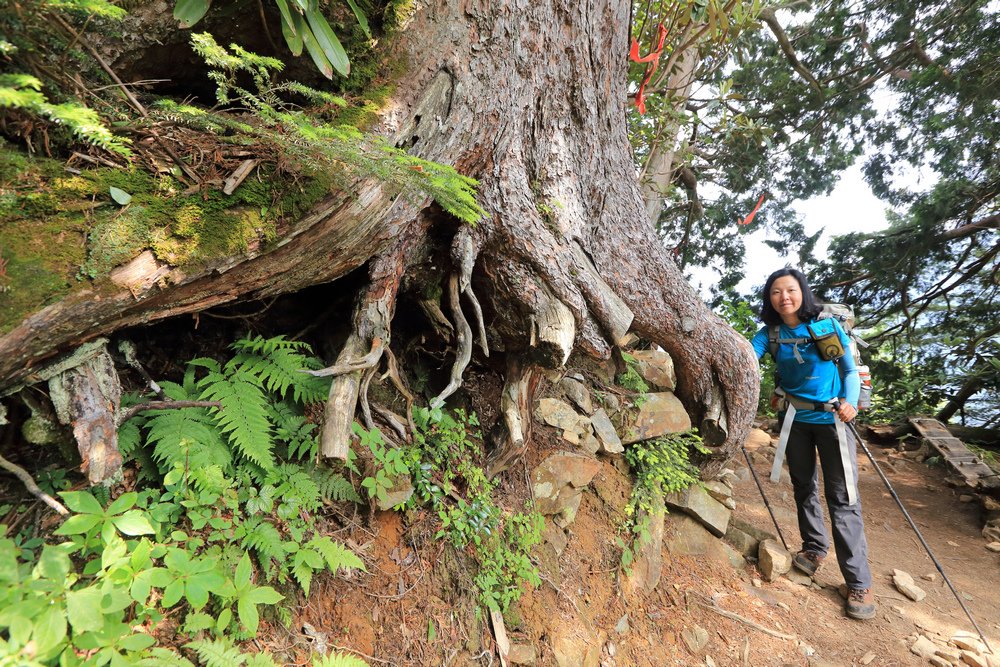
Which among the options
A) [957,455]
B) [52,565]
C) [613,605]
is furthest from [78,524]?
→ [957,455]

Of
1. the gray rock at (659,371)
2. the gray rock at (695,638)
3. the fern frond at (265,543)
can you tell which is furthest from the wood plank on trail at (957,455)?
the fern frond at (265,543)

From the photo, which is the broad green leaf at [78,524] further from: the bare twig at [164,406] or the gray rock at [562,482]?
the gray rock at [562,482]

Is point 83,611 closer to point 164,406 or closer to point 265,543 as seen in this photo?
point 265,543

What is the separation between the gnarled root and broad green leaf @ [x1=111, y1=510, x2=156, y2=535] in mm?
2140

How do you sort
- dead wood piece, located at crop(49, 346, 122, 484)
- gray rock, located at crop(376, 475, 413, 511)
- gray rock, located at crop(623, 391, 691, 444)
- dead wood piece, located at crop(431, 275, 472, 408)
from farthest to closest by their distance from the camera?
gray rock, located at crop(623, 391, 691, 444), dead wood piece, located at crop(431, 275, 472, 408), gray rock, located at crop(376, 475, 413, 511), dead wood piece, located at crop(49, 346, 122, 484)

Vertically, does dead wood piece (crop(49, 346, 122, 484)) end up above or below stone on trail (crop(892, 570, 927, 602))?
below

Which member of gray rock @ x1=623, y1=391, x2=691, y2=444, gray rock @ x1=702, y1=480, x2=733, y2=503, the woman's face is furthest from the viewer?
gray rock @ x1=702, y1=480, x2=733, y2=503

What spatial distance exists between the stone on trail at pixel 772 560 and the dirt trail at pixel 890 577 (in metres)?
0.10

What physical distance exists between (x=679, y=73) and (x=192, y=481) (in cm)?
817

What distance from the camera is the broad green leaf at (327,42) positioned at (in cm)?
208

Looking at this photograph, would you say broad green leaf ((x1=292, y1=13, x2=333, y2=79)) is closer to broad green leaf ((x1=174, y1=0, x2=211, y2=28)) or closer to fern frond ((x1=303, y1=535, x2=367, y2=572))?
broad green leaf ((x1=174, y1=0, x2=211, y2=28))

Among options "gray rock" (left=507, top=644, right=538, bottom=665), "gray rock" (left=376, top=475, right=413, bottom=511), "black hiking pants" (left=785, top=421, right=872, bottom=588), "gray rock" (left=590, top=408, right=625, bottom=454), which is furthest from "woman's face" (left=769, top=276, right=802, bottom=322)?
"gray rock" (left=376, top=475, right=413, bottom=511)

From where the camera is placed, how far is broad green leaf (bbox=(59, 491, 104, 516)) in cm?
154

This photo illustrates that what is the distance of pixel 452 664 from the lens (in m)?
2.61
